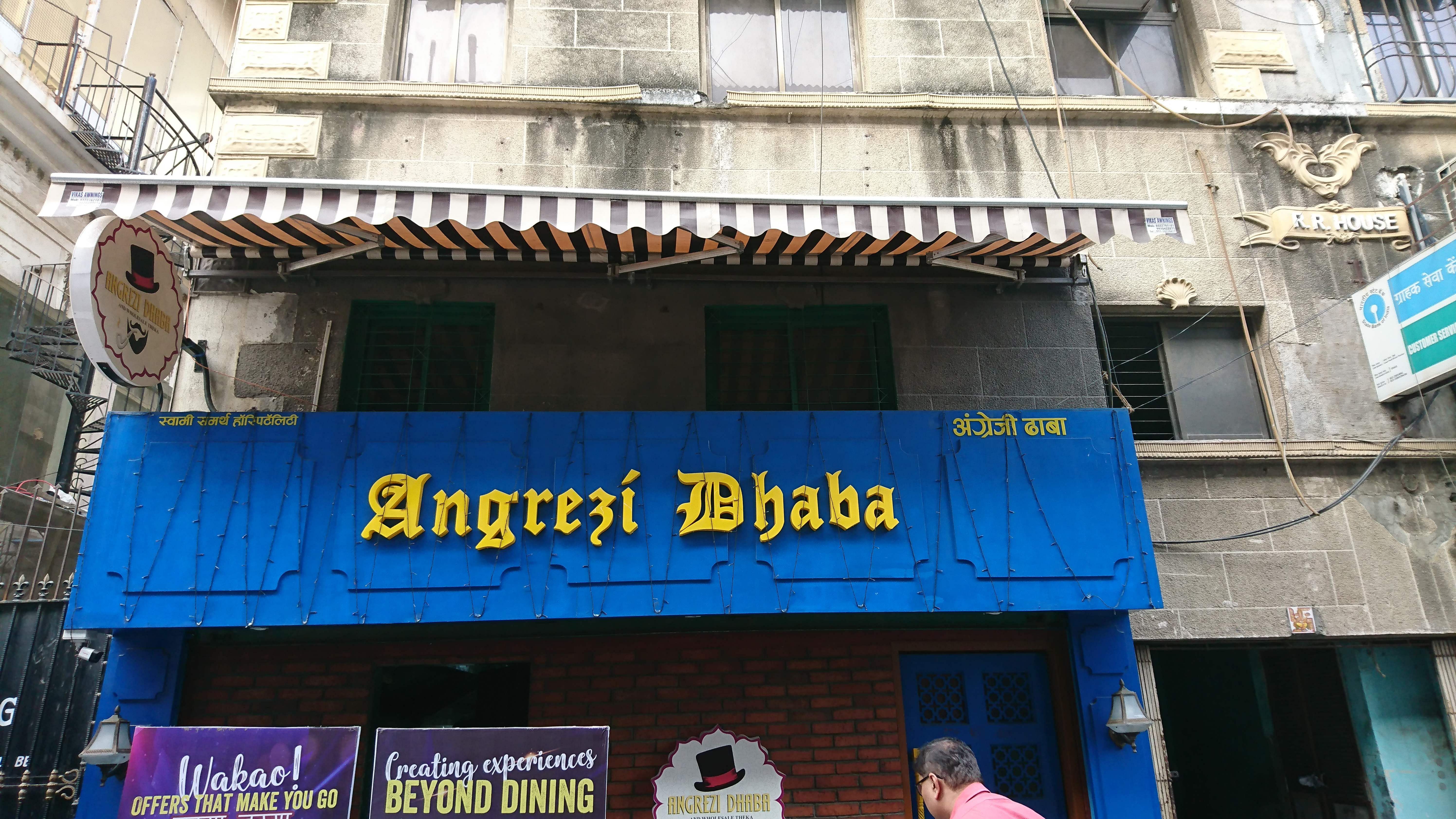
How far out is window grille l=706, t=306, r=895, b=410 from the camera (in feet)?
23.6

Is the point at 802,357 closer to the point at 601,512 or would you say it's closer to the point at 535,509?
the point at 601,512

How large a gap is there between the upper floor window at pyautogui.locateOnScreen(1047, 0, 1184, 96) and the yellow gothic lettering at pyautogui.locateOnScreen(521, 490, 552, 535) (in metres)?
6.44

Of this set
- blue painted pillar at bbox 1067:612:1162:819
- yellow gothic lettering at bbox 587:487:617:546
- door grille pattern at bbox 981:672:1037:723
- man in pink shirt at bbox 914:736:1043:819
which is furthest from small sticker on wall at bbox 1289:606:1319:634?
yellow gothic lettering at bbox 587:487:617:546

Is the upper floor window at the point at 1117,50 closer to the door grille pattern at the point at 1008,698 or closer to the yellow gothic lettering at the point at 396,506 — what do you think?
the door grille pattern at the point at 1008,698

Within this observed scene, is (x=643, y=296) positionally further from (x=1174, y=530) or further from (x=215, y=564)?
(x=1174, y=530)

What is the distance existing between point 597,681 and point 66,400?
11.7 m

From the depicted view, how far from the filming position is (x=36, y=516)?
10.0 meters

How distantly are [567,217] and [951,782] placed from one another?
3.83 m

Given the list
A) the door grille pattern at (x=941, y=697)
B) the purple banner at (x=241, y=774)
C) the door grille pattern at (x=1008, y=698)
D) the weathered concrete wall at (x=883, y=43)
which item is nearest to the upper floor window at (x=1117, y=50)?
the weathered concrete wall at (x=883, y=43)

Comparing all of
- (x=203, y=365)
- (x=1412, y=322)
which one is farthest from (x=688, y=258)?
(x=1412, y=322)

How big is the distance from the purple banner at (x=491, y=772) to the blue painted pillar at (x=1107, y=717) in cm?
355

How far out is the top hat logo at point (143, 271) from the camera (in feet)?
18.0

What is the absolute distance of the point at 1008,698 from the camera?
21.2 ft

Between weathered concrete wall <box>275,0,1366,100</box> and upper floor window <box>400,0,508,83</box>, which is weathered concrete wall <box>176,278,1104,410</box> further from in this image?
upper floor window <box>400,0,508,83</box>
